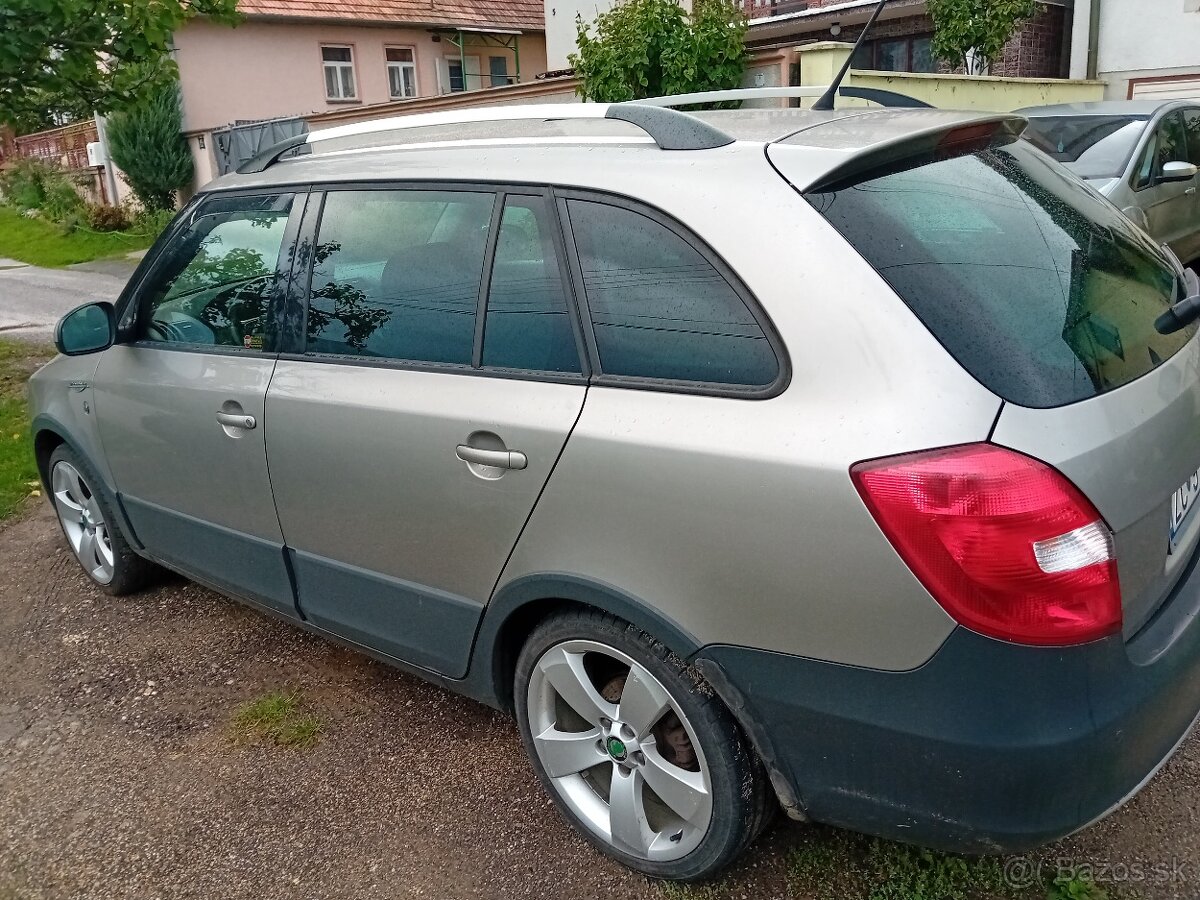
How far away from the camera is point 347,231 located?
2.84m

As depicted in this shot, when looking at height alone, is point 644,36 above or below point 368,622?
above

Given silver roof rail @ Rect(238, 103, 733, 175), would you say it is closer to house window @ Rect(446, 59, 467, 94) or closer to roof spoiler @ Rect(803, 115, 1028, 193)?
roof spoiler @ Rect(803, 115, 1028, 193)

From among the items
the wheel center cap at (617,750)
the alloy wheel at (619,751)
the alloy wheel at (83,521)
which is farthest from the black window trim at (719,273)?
the alloy wheel at (83,521)

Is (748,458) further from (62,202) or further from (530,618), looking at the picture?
(62,202)

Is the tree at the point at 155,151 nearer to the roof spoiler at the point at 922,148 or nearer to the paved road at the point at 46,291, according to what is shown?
the paved road at the point at 46,291

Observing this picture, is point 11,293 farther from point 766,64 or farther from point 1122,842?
point 1122,842

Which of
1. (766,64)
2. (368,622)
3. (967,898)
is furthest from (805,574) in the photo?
(766,64)

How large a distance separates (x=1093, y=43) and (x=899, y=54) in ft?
15.1

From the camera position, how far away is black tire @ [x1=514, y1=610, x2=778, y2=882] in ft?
6.95

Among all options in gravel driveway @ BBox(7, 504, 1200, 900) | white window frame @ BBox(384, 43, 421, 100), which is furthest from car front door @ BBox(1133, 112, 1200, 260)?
white window frame @ BBox(384, 43, 421, 100)

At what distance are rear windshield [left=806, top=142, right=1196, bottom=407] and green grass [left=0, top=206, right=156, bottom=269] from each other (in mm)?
17797

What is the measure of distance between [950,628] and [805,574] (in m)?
0.27

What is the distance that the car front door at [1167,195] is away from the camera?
7188 mm

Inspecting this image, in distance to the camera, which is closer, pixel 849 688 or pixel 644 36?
pixel 849 688
